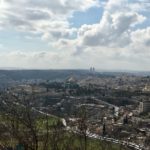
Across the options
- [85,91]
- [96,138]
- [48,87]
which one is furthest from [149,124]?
[48,87]

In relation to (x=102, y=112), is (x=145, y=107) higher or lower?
higher

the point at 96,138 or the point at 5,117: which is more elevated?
the point at 5,117

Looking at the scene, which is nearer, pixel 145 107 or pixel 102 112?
pixel 102 112

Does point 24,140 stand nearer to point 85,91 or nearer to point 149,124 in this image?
point 149,124

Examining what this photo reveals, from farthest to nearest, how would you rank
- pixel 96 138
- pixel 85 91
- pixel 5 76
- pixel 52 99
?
pixel 5 76 → pixel 85 91 → pixel 52 99 → pixel 96 138

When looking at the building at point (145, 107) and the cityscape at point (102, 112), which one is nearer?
the cityscape at point (102, 112)

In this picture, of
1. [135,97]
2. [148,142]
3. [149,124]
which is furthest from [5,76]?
[148,142]

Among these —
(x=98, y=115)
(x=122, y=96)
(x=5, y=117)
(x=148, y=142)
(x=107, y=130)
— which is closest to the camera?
(x=5, y=117)

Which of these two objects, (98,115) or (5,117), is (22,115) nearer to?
(5,117)

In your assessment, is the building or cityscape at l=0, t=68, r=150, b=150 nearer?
cityscape at l=0, t=68, r=150, b=150

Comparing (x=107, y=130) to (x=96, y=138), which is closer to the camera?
(x=96, y=138)
